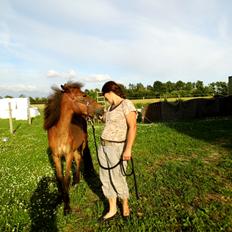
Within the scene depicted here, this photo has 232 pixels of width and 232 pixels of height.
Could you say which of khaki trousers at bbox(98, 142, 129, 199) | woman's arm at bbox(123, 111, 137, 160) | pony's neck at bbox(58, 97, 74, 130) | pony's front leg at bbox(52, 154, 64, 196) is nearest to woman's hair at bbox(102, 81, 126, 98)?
woman's arm at bbox(123, 111, 137, 160)

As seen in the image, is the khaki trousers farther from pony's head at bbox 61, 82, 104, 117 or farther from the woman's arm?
pony's head at bbox 61, 82, 104, 117

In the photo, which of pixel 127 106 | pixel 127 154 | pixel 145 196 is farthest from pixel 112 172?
pixel 145 196

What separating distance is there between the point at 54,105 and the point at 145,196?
266cm

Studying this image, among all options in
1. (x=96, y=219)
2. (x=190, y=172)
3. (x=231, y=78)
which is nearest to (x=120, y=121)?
(x=96, y=219)

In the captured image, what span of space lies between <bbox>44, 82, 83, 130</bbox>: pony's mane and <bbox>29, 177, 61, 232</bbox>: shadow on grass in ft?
4.81

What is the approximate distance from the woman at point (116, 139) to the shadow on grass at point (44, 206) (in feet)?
3.10

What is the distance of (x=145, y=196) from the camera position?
5.82 meters

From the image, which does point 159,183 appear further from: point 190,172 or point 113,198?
point 113,198

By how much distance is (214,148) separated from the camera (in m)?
10.4

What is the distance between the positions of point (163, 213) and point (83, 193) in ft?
6.58

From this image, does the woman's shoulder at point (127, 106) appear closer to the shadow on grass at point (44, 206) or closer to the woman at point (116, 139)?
the woman at point (116, 139)

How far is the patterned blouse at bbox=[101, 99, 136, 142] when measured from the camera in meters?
4.42

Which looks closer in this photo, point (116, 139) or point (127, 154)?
point (127, 154)

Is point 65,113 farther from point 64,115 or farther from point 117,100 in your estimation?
point 117,100
